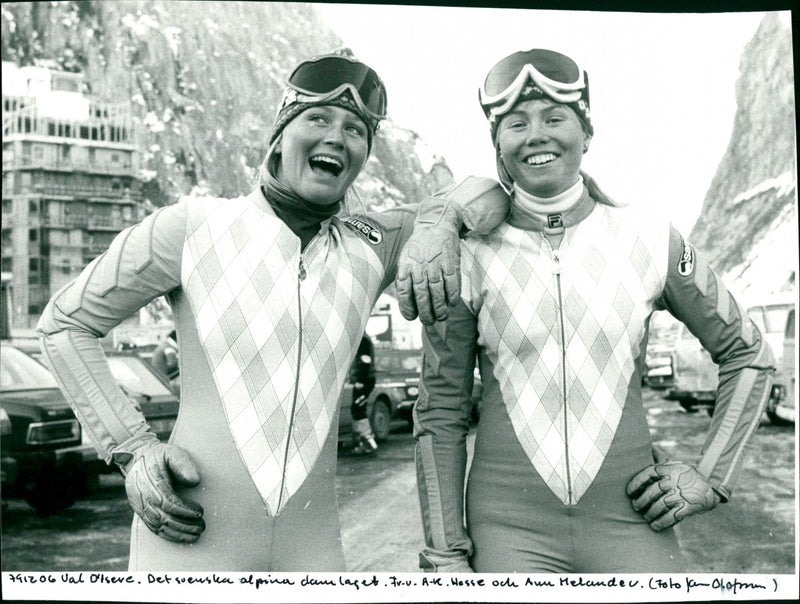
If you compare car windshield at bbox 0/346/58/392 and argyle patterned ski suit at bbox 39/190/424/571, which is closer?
argyle patterned ski suit at bbox 39/190/424/571

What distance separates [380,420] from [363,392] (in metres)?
0.14

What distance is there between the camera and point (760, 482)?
3.41 meters

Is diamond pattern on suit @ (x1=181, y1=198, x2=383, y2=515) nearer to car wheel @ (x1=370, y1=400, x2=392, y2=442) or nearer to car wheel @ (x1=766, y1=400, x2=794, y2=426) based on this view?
car wheel @ (x1=370, y1=400, x2=392, y2=442)

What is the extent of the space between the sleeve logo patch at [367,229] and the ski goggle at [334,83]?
0.34 meters

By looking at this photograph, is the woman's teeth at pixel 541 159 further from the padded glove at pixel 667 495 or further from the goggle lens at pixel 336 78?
the padded glove at pixel 667 495

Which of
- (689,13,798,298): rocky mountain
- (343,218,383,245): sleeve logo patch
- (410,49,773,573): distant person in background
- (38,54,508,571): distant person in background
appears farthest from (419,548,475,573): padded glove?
(689,13,798,298): rocky mountain

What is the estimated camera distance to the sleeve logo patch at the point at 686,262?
2.83 m

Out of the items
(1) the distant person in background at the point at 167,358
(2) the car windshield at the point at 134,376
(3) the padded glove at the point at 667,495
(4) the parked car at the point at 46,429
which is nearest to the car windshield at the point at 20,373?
(4) the parked car at the point at 46,429

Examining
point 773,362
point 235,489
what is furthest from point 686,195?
point 235,489

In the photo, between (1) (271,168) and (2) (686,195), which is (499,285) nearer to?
(1) (271,168)

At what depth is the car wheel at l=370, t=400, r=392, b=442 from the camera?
11.0 feet

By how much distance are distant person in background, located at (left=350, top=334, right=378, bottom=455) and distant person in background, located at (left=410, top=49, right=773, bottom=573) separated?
0.56 metres

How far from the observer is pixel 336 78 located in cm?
286

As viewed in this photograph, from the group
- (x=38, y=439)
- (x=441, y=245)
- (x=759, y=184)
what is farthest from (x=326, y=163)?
(x=759, y=184)
